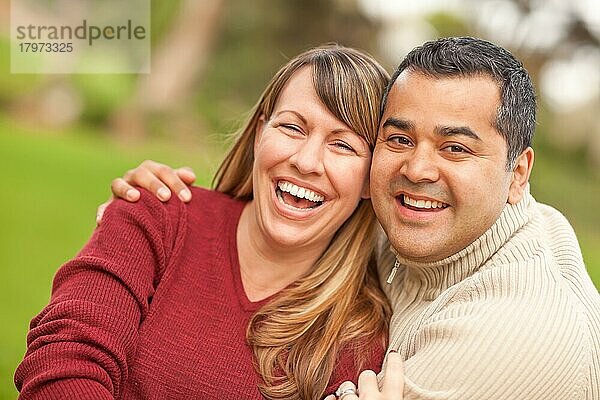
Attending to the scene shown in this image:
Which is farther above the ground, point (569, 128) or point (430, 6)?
point (430, 6)

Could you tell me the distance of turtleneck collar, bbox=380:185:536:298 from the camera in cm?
218

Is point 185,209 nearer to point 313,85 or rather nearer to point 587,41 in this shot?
point 313,85

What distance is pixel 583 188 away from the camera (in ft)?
26.0

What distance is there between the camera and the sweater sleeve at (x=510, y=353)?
6.48 feet

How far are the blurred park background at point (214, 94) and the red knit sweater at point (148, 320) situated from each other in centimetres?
405

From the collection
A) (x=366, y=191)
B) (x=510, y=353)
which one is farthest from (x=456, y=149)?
(x=510, y=353)

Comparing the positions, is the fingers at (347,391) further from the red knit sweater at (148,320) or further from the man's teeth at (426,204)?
the man's teeth at (426,204)

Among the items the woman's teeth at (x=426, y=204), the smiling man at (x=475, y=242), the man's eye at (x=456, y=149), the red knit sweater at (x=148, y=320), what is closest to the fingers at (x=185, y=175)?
the red knit sweater at (x=148, y=320)

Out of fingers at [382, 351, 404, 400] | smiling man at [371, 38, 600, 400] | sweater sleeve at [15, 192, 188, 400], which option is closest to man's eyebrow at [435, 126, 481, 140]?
smiling man at [371, 38, 600, 400]

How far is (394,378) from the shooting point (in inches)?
79.2

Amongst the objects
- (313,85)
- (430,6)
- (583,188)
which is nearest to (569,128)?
(583,188)

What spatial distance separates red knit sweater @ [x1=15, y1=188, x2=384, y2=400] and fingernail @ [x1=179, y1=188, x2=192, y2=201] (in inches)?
1.0

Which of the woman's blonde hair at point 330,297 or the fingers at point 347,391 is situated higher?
the woman's blonde hair at point 330,297

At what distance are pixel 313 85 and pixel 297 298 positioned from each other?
0.54 m
